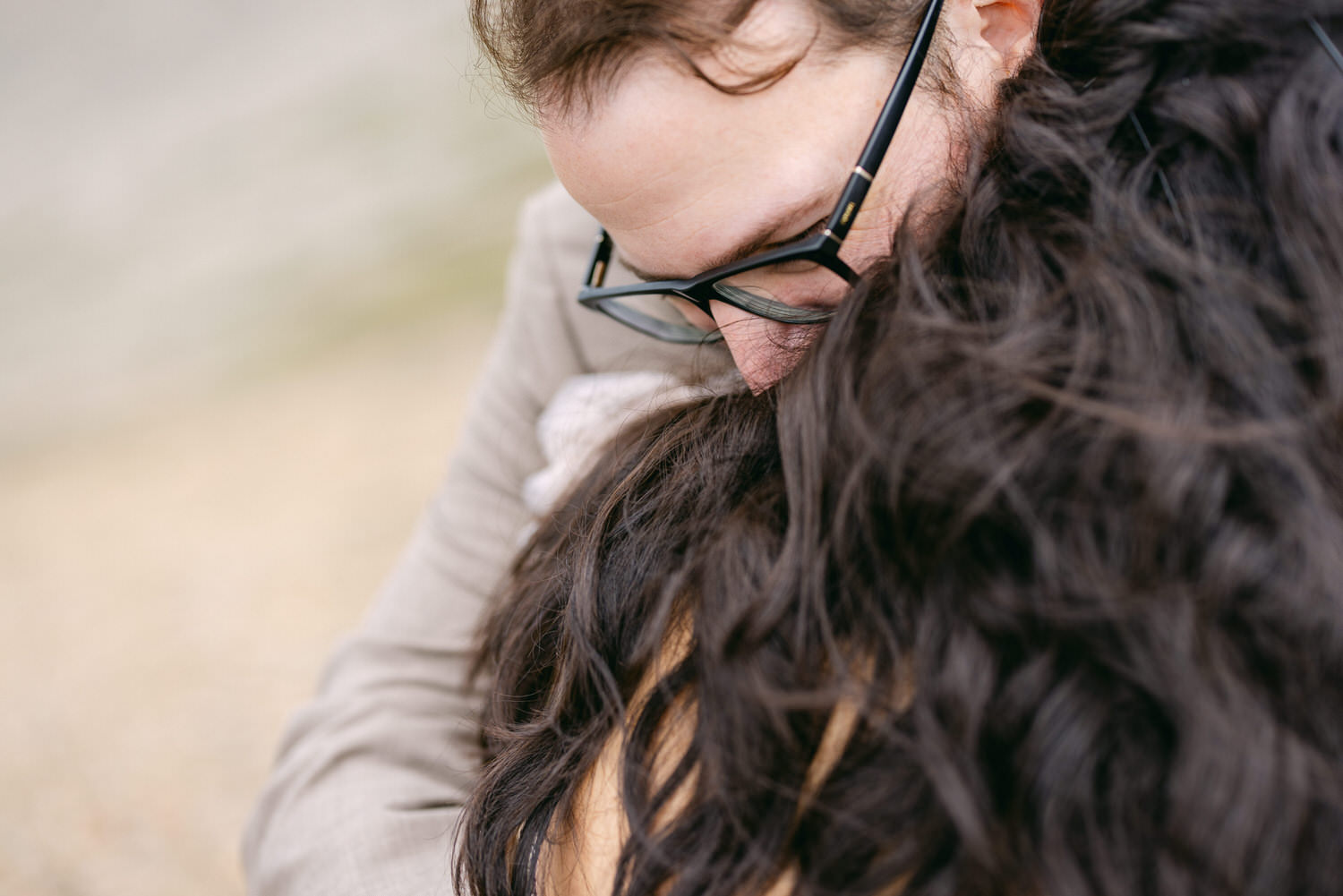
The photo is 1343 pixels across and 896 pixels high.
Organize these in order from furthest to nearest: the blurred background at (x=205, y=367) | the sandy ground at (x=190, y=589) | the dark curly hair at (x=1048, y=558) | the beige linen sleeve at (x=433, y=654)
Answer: the blurred background at (x=205, y=367), the sandy ground at (x=190, y=589), the beige linen sleeve at (x=433, y=654), the dark curly hair at (x=1048, y=558)

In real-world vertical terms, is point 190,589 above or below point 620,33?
below

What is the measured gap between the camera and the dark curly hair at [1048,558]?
68cm

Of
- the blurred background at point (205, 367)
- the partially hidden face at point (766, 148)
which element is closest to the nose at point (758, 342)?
the partially hidden face at point (766, 148)

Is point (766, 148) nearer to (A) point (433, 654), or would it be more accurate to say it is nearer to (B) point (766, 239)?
(B) point (766, 239)

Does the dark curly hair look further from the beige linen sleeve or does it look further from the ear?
the beige linen sleeve

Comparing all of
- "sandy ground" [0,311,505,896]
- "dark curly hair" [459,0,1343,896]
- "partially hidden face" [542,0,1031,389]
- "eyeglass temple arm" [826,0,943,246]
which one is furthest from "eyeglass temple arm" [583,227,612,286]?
"sandy ground" [0,311,505,896]


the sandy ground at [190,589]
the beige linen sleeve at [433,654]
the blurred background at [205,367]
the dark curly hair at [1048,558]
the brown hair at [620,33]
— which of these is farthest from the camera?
the blurred background at [205,367]

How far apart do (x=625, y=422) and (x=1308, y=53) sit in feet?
2.84

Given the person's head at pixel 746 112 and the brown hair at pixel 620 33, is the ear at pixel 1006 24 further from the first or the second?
the brown hair at pixel 620 33

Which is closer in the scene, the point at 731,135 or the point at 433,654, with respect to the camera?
the point at 731,135

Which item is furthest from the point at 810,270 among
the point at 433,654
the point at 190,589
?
the point at 190,589

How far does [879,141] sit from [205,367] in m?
4.37

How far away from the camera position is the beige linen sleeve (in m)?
1.45

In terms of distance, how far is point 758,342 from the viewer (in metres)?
1.21
